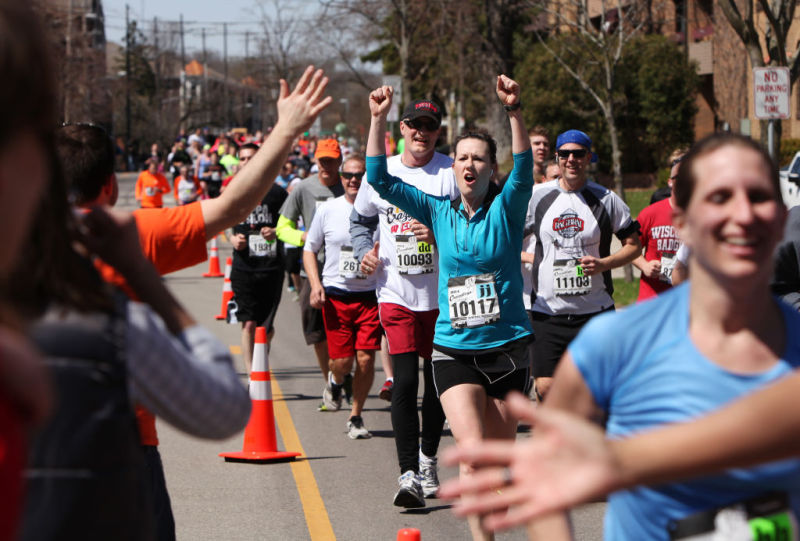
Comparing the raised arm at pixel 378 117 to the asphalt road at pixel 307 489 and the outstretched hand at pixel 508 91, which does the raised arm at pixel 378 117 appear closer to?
the outstretched hand at pixel 508 91

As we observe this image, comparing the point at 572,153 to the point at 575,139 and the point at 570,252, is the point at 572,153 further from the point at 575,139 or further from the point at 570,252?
the point at 570,252

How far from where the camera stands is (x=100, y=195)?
353cm

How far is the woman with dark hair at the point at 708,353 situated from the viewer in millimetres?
2537

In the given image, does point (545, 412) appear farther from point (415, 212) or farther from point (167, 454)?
point (167, 454)

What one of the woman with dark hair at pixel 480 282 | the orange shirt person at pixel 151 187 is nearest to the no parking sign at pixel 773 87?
the woman with dark hair at pixel 480 282

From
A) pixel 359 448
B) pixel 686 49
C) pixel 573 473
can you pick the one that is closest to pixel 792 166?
pixel 359 448

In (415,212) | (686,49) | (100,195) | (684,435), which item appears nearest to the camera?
(684,435)

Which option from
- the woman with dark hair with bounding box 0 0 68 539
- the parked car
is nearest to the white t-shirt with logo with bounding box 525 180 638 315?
the woman with dark hair with bounding box 0 0 68 539

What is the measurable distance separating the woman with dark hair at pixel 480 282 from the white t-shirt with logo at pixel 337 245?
326 centimetres

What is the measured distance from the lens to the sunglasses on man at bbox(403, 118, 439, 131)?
26.5ft

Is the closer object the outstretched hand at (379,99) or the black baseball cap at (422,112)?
the outstretched hand at (379,99)

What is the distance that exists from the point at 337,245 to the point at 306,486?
282cm

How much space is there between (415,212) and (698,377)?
429 cm

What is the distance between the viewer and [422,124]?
26.6 feet
